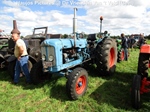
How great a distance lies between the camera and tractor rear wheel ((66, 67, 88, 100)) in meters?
3.41

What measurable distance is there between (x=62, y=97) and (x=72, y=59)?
115 cm

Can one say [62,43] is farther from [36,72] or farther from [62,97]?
[62,97]

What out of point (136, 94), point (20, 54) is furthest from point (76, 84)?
point (20, 54)

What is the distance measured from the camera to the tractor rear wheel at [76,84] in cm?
341

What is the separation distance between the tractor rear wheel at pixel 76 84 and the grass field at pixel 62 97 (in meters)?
0.14

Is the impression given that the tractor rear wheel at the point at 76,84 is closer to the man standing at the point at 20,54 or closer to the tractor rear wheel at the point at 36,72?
the tractor rear wheel at the point at 36,72

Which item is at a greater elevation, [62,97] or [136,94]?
[136,94]

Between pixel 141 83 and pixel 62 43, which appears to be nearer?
pixel 141 83

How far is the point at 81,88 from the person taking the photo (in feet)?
12.5

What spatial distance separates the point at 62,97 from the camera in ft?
12.1

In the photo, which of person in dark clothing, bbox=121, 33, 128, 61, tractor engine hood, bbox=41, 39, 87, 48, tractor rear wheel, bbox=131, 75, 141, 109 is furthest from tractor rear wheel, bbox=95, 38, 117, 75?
person in dark clothing, bbox=121, 33, 128, 61

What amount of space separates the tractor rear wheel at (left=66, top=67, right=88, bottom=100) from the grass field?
14 cm

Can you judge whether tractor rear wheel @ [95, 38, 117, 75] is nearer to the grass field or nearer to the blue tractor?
the blue tractor

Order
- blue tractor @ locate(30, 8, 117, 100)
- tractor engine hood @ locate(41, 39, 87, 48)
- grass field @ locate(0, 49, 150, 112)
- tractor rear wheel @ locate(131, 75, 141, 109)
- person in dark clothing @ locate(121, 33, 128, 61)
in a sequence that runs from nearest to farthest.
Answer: tractor rear wheel @ locate(131, 75, 141, 109), grass field @ locate(0, 49, 150, 112), blue tractor @ locate(30, 8, 117, 100), tractor engine hood @ locate(41, 39, 87, 48), person in dark clothing @ locate(121, 33, 128, 61)
